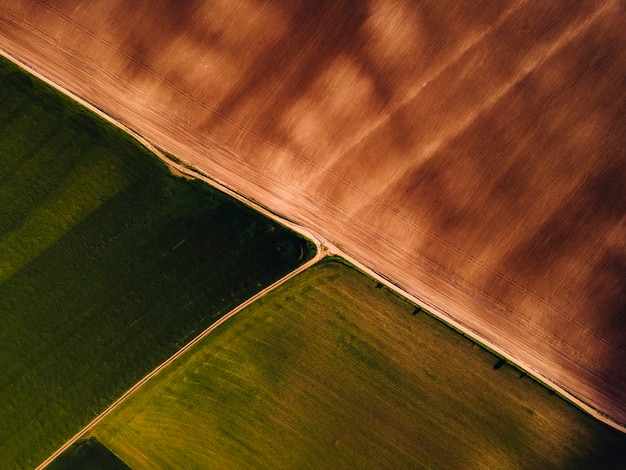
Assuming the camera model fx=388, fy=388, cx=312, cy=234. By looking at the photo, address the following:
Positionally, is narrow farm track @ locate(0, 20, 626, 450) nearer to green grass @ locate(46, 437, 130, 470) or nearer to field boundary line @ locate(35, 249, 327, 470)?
field boundary line @ locate(35, 249, 327, 470)

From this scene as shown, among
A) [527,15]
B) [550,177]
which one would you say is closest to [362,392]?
[550,177]

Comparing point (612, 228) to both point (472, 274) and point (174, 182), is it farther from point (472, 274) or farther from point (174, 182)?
point (174, 182)

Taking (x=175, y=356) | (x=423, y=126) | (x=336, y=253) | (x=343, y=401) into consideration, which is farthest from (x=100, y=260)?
(x=423, y=126)

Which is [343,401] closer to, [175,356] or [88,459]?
[175,356]

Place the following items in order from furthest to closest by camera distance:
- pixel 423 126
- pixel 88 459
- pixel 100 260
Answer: pixel 88 459
pixel 100 260
pixel 423 126

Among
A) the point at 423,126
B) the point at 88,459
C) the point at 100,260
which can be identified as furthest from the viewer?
the point at 88,459

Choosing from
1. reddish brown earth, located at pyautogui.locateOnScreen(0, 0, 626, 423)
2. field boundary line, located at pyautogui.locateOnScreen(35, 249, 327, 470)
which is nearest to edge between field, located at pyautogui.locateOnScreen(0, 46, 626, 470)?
field boundary line, located at pyautogui.locateOnScreen(35, 249, 327, 470)
